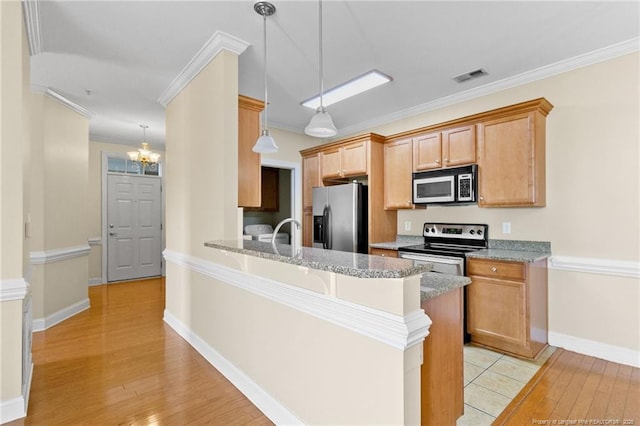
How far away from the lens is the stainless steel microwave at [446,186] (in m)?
3.33

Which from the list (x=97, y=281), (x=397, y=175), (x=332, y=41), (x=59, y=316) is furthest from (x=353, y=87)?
(x=97, y=281)

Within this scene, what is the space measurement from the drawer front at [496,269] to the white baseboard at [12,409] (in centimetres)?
352

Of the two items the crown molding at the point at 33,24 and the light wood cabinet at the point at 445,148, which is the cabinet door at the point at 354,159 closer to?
the light wood cabinet at the point at 445,148

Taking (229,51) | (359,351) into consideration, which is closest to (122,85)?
(229,51)

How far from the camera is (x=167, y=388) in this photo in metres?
2.28

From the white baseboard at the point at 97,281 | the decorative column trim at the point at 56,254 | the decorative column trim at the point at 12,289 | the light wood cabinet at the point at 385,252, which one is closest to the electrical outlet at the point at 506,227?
the light wood cabinet at the point at 385,252

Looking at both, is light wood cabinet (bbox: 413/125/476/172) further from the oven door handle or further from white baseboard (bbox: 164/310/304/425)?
white baseboard (bbox: 164/310/304/425)

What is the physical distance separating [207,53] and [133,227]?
456 cm

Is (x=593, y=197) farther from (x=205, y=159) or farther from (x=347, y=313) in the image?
(x=205, y=159)

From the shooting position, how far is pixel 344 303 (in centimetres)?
145

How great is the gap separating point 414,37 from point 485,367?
276 centimetres

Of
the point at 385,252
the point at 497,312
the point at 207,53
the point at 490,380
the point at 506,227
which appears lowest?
the point at 490,380

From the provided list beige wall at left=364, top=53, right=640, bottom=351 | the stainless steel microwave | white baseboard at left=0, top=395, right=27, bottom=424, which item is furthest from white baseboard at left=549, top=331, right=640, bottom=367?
white baseboard at left=0, top=395, right=27, bottom=424

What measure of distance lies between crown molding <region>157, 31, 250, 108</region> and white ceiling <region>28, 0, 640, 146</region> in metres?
0.04
